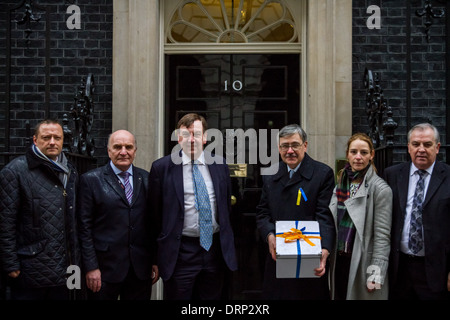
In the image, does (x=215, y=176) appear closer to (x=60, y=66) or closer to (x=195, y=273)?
(x=195, y=273)

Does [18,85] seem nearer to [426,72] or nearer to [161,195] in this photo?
[161,195]

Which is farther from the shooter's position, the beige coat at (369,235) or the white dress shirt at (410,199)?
the white dress shirt at (410,199)

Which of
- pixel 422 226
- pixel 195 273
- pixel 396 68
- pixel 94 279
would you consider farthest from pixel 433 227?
pixel 396 68

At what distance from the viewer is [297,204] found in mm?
3887

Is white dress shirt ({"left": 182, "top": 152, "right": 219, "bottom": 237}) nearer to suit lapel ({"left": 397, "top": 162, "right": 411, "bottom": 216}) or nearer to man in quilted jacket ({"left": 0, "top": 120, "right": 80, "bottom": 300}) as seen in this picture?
man in quilted jacket ({"left": 0, "top": 120, "right": 80, "bottom": 300})

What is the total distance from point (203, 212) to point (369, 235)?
122cm

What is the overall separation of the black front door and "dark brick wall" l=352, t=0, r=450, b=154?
0.77 metres

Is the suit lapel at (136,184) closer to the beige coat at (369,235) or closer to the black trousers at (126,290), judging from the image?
the black trousers at (126,290)

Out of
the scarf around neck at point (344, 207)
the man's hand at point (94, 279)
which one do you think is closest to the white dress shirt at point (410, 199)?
the scarf around neck at point (344, 207)

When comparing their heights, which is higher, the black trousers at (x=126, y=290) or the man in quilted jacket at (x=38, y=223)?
the man in quilted jacket at (x=38, y=223)

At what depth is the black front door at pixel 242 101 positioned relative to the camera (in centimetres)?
630

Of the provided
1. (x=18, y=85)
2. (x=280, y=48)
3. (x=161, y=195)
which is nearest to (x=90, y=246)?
(x=161, y=195)

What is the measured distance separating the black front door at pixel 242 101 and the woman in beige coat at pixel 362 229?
251 cm

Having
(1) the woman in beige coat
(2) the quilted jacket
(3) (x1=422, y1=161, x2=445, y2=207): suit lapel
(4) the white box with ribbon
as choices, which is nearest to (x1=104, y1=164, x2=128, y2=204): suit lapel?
(2) the quilted jacket
